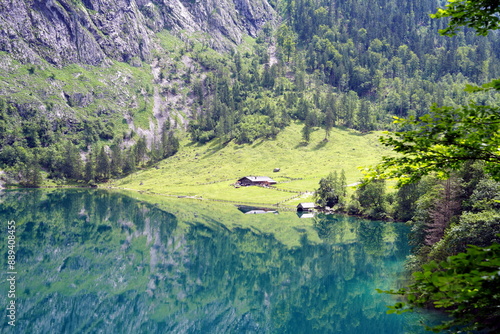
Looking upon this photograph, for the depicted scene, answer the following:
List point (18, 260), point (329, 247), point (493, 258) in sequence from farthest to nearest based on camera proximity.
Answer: point (329, 247) < point (18, 260) < point (493, 258)

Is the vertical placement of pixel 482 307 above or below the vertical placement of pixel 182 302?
above

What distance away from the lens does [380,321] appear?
41500 millimetres

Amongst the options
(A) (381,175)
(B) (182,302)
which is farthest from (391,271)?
(A) (381,175)

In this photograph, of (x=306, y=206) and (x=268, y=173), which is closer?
(x=306, y=206)

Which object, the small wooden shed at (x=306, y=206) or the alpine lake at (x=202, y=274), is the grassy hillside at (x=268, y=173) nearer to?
the small wooden shed at (x=306, y=206)

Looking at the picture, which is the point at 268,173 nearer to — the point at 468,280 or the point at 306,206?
the point at 306,206

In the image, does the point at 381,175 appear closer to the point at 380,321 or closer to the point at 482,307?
the point at 482,307

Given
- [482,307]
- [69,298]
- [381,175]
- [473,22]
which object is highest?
[473,22]

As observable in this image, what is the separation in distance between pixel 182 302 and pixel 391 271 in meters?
31.6

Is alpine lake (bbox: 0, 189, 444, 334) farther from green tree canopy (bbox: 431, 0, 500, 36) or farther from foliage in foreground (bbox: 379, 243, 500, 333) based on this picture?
green tree canopy (bbox: 431, 0, 500, 36)

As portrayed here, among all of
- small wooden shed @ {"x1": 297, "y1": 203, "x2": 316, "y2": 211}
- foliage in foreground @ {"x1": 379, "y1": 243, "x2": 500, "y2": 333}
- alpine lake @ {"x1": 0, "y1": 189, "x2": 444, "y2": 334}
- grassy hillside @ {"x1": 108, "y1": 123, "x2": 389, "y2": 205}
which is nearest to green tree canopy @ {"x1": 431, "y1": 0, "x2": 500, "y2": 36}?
foliage in foreground @ {"x1": 379, "y1": 243, "x2": 500, "y2": 333}

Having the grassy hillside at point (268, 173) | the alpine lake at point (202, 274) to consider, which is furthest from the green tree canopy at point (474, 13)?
the grassy hillside at point (268, 173)

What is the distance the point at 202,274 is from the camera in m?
61.6

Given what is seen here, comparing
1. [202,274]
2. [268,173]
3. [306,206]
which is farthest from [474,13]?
[268,173]
